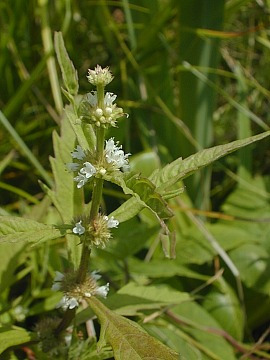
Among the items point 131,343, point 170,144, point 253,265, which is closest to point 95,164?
point 131,343

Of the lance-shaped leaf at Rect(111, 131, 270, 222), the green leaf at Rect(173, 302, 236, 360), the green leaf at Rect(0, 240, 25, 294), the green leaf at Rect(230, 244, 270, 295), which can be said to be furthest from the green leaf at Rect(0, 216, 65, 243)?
the green leaf at Rect(230, 244, 270, 295)

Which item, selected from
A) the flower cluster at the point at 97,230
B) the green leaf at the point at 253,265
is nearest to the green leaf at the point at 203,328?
the green leaf at the point at 253,265

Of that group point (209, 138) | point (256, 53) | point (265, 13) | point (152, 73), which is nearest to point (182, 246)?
point (209, 138)

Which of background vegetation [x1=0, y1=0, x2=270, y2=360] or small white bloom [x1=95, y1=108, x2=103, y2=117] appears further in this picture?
background vegetation [x1=0, y1=0, x2=270, y2=360]

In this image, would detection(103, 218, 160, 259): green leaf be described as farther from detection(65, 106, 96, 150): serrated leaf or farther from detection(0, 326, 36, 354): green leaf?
detection(65, 106, 96, 150): serrated leaf

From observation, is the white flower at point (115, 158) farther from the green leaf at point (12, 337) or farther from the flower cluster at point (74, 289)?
the green leaf at point (12, 337)
